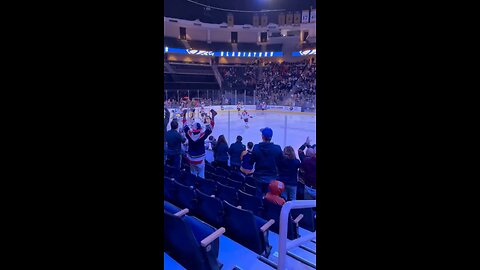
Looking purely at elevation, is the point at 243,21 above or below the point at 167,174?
above

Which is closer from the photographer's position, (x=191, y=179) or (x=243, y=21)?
(x=191, y=179)

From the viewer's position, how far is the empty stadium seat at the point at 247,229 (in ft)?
8.86

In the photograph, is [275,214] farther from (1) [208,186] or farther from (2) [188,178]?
(2) [188,178]

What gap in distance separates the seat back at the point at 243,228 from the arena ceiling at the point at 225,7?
26.7m

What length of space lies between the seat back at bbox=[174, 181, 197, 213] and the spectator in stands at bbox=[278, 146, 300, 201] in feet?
3.81

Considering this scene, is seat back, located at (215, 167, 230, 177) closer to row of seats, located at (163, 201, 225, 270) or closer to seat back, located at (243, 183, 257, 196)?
seat back, located at (243, 183, 257, 196)

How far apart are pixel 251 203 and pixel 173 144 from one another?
7.43 ft

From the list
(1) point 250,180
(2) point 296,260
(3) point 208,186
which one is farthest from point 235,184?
(2) point 296,260
